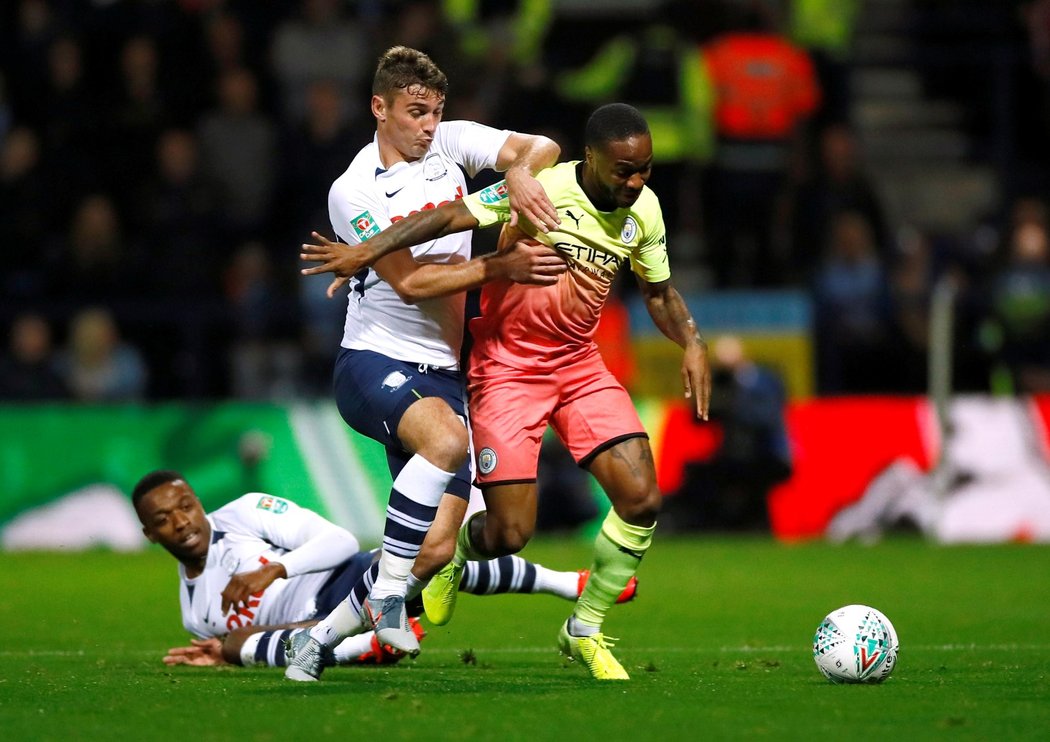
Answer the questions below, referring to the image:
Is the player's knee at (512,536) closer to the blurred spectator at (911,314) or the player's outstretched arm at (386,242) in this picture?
the player's outstretched arm at (386,242)

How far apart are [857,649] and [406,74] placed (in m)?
3.13

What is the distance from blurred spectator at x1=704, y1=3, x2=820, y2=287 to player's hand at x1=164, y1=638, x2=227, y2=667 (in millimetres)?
9827

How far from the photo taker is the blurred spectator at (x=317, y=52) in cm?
1756

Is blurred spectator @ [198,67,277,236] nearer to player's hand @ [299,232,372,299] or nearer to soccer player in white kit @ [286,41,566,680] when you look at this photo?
soccer player in white kit @ [286,41,566,680]

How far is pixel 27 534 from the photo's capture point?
1555 centimetres

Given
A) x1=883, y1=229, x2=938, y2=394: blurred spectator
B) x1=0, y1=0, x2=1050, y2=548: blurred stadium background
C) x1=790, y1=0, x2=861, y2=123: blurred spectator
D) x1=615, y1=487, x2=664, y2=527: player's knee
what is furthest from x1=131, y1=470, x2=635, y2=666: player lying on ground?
x1=790, y1=0, x2=861, y2=123: blurred spectator

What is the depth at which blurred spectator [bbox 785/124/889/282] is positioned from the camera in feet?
55.9

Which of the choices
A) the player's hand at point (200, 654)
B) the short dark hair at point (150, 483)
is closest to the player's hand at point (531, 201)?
the short dark hair at point (150, 483)

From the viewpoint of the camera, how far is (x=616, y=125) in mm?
7430

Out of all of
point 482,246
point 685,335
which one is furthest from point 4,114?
point 685,335

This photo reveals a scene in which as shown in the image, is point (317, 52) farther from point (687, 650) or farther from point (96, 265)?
point (687, 650)

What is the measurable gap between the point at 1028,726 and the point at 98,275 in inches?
466

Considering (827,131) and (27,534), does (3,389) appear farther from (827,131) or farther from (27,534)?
(827,131)

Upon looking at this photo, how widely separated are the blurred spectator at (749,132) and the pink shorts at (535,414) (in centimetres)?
942
